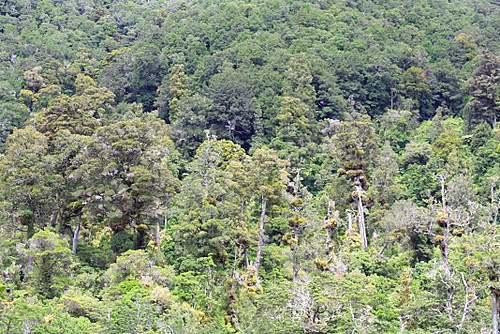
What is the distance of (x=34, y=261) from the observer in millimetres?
23812

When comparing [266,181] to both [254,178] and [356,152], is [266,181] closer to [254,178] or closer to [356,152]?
[254,178]

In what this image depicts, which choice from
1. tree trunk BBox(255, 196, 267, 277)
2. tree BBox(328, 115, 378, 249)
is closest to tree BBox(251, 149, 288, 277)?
tree trunk BBox(255, 196, 267, 277)

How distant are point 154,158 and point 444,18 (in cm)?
5037

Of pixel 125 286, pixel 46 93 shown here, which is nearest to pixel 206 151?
pixel 125 286

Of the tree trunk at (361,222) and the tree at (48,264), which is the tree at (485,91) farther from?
the tree at (48,264)

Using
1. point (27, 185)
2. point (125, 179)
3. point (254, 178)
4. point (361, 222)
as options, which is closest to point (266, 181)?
point (254, 178)

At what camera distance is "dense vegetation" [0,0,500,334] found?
1981 centimetres

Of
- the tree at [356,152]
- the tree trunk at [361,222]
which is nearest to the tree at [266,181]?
the tree trunk at [361,222]

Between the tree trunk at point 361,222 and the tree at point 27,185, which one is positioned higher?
the tree at point 27,185

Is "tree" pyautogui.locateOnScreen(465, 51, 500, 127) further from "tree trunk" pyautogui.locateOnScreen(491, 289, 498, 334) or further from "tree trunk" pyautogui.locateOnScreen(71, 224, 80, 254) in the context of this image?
"tree trunk" pyautogui.locateOnScreen(71, 224, 80, 254)

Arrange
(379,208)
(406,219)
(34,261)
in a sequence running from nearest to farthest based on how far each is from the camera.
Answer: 1. (34,261)
2. (406,219)
3. (379,208)

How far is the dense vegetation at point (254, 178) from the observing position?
19.8 m

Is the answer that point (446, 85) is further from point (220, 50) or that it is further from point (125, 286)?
point (125, 286)

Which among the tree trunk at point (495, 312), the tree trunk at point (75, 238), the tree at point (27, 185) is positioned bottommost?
the tree trunk at point (495, 312)
